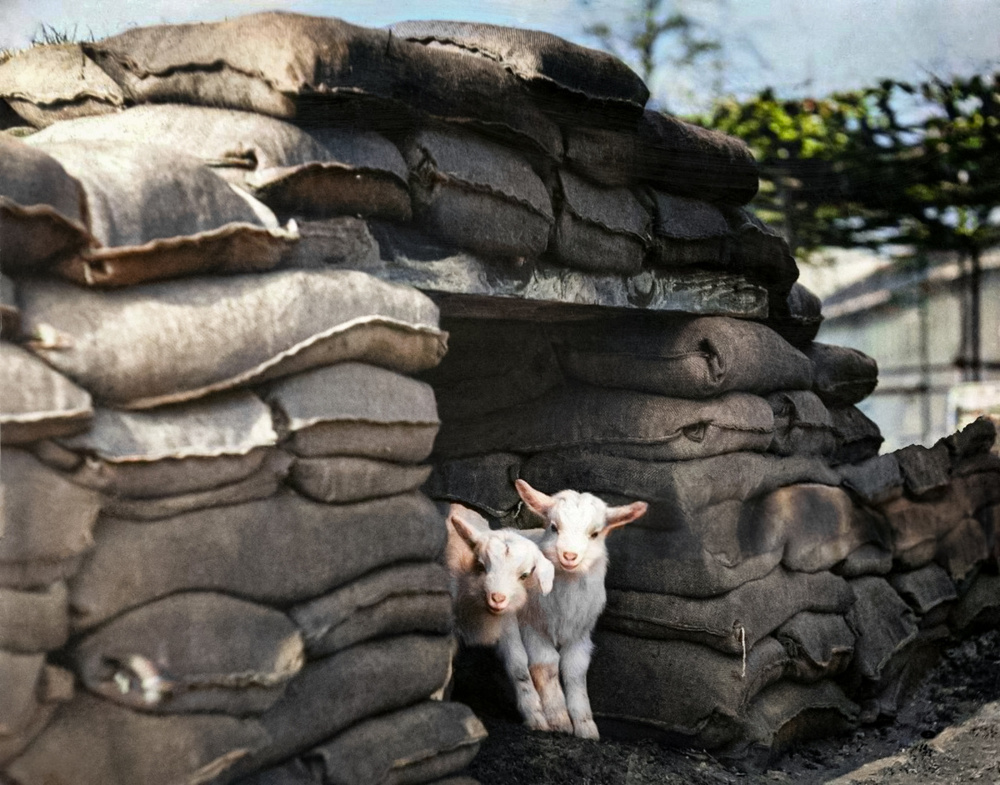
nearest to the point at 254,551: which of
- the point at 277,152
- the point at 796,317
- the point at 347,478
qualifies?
the point at 347,478

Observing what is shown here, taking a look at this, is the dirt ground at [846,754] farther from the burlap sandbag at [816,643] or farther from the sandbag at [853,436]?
the sandbag at [853,436]

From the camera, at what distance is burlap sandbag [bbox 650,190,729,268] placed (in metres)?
4.25

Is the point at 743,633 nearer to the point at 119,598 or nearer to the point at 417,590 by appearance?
the point at 417,590

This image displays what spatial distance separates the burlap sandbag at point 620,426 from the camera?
4.34 m

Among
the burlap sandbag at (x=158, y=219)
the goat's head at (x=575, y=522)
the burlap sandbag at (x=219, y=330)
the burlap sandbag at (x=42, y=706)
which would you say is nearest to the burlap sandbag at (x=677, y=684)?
the goat's head at (x=575, y=522)

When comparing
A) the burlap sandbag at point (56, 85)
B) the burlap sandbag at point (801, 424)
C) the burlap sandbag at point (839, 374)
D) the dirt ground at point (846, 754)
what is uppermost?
the burlap sandbag at point (56, 85)

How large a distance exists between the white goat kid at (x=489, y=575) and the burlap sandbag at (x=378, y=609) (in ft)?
2.11

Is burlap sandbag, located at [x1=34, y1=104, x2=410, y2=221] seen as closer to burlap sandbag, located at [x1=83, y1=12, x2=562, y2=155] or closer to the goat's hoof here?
burlap sandbag, located at [x1=83, y1=12, x2=562, y2=155]

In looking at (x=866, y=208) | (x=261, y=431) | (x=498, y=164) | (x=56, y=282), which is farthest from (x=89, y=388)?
(x=866, y=208)

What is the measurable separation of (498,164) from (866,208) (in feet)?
20.3

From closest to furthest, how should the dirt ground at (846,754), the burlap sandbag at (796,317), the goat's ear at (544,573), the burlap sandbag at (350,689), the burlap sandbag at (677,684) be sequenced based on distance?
the burlap sandbag at (350,689) < the dirt ground at (846,754) < the goat's ear at (544,573) < the burlap sandbag at (677,684) < the burlap sandbag at (796,317)

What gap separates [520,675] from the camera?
13.0 feet

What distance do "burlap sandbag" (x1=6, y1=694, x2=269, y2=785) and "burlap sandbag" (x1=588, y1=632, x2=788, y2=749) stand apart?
220 cm

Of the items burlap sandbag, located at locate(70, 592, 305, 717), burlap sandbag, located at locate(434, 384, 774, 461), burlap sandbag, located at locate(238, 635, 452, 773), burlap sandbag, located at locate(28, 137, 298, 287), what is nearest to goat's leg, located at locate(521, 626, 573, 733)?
burlap sandbag, located at locate(434, 384, 774, 461)
